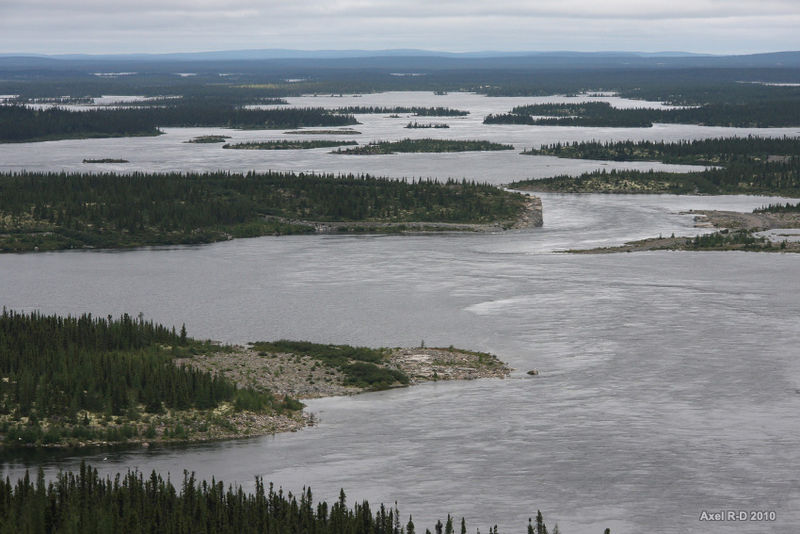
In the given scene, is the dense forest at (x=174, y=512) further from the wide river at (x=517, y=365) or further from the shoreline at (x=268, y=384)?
the shoreline at (x=268, y=384)

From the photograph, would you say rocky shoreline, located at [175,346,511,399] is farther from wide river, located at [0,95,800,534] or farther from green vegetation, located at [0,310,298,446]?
green vegetation, located at [0,310,298,446]

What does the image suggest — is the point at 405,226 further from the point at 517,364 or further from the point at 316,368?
the point at 316,368

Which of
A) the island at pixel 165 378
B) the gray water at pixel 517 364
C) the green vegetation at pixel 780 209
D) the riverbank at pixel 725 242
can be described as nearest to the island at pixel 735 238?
the riverbank at pixel 725 242

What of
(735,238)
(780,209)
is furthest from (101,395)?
(780,209)

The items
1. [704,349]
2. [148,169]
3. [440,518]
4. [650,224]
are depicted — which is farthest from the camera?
[148,169]

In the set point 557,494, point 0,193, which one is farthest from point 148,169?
point 557,494

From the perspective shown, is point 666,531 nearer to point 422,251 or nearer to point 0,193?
point 422,251
